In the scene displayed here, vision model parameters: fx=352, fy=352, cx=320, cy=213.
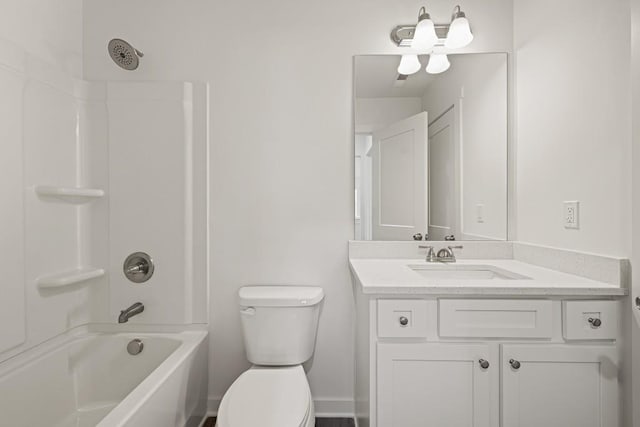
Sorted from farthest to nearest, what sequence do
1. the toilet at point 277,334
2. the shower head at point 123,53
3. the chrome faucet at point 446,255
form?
the chrome faucet at point 446,255 < the shower head at point 123,53 < the toilet at point 277,334

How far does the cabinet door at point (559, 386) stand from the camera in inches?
46.4

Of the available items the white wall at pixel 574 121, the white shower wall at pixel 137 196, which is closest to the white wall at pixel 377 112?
the white wall at pixel 574 121

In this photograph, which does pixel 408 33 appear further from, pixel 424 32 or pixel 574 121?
pixel 574 121

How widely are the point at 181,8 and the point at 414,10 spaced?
1.25 meters

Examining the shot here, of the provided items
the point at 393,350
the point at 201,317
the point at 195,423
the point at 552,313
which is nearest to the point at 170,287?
the point at 201,317

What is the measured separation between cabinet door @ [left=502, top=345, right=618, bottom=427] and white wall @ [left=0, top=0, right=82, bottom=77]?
230cm

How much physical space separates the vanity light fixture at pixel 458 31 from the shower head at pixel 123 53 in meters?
1.54

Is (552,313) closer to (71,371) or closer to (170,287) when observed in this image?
(170,287)

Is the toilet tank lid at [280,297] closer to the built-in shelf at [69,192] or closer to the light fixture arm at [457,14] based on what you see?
the built-in shelf at [69,192]

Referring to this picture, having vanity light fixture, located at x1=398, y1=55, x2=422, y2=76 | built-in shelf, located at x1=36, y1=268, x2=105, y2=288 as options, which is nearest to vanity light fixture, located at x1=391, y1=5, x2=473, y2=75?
vanity light fixture, located at x1=398, y1=55, x2=422, y2=76

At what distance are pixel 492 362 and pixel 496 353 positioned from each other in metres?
0.03

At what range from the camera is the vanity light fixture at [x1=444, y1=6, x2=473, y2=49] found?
5.60 ft

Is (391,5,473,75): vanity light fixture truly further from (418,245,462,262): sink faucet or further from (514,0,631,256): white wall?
(418,245,462,262): sink faucet

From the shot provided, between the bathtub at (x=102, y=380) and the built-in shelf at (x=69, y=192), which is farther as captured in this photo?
the built-in shelf at (x=69, y=192)
